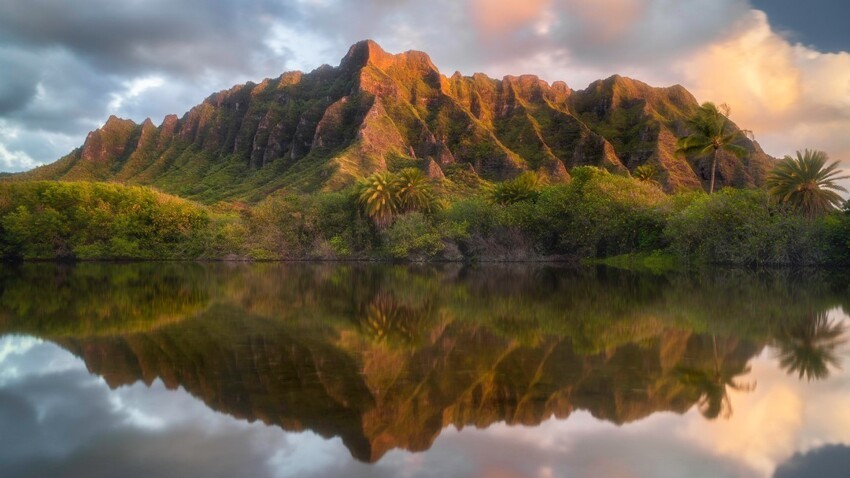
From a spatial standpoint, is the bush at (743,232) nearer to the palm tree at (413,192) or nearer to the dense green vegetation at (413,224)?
the dense green vegetation at (413,224)

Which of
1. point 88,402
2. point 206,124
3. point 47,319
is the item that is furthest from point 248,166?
point 88,402

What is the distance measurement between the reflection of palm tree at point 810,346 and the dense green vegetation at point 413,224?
34166 mm

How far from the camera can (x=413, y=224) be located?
62562 mm

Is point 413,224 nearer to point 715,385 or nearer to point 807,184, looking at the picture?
point 807,184

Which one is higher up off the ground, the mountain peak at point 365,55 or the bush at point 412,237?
the mountain peak at point 365,55

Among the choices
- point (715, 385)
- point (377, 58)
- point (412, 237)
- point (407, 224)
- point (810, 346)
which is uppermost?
point (377, 58)

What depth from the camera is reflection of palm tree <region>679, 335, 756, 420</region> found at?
8469 mm

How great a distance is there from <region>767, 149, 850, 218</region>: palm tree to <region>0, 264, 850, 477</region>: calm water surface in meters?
31.1

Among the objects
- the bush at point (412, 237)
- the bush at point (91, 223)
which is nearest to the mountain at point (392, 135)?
the bush at point (91, 223)

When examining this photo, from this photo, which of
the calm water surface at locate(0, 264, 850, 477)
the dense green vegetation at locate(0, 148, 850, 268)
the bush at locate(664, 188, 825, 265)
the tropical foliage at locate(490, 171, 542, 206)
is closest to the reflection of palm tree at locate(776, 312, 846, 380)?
the calm water surface at locate(0, 264, 850, 477)

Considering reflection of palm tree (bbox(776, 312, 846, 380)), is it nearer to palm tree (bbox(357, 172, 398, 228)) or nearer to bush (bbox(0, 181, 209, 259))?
palm tree (bbox(357, 172, 398, 228))

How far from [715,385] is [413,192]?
181 feet

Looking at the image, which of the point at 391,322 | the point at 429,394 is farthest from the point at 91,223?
the point at 429,394

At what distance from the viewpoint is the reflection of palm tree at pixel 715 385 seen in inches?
333
